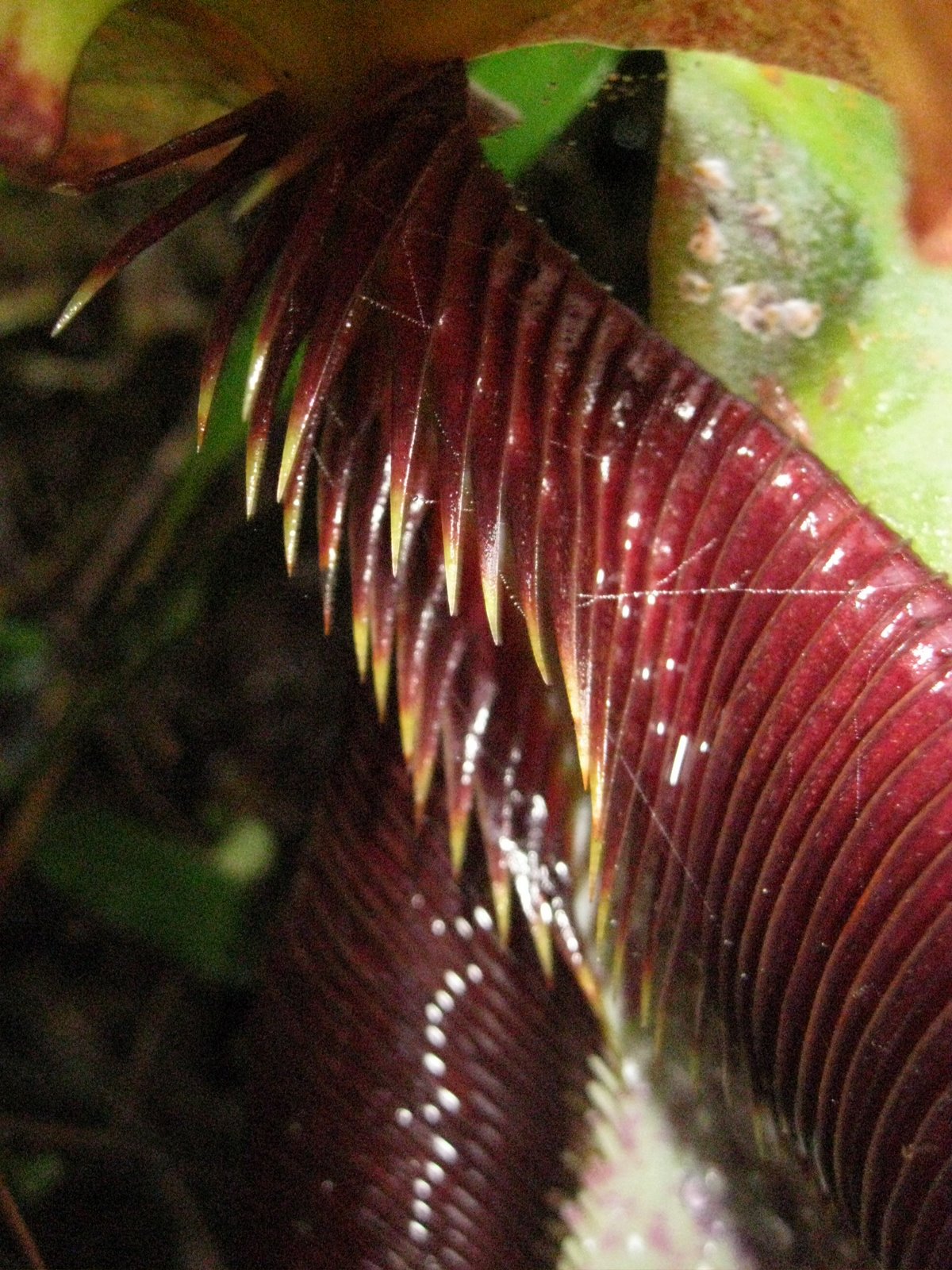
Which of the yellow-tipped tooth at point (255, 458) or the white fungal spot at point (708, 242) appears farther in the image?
the white fungal spot at point (708, 242)

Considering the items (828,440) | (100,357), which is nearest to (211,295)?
(100,357)

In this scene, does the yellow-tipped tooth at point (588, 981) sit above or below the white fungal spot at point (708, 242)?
below

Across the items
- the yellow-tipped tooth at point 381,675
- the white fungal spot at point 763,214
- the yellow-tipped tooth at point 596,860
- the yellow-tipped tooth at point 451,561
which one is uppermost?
the white fungal spot at point 763,214

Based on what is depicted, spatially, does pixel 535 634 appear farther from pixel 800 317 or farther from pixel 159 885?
pixel 159 885

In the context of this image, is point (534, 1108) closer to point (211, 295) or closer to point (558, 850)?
point (558, 850)

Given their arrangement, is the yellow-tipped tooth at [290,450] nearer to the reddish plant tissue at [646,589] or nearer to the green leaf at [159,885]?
the reddish plant tissue at [646,589]

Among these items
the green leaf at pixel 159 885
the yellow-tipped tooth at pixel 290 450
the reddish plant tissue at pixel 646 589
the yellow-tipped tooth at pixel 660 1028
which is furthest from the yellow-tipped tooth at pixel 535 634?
the green leaf at pixel 159 885

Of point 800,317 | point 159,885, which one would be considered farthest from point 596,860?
point 159,885

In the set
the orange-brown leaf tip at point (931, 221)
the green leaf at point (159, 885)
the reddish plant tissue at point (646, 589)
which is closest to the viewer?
the reddish plant tissue at point (646, 589)
